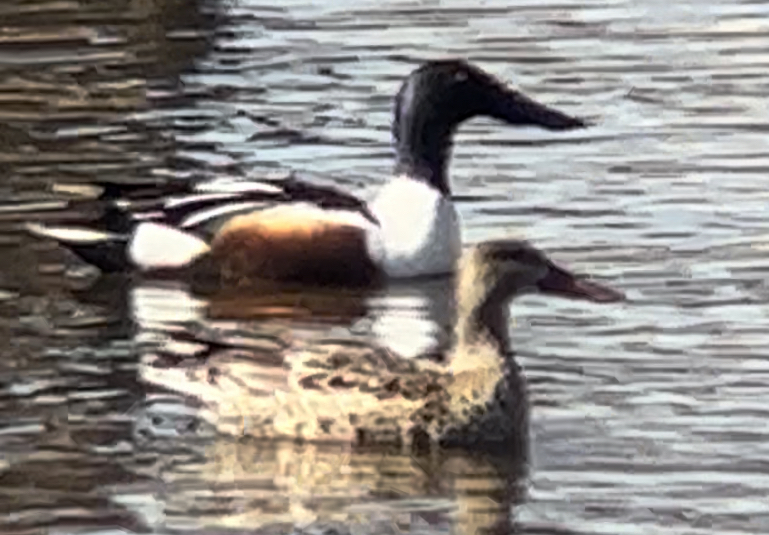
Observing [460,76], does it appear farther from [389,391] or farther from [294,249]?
[389,391]

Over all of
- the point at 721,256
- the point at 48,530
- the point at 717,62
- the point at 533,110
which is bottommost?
the point at 48,530

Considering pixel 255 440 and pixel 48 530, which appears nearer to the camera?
pixel 48 530

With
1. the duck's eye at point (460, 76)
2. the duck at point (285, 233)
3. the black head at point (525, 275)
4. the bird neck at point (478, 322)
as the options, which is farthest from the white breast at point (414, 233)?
the bird neck at point (478, 322)

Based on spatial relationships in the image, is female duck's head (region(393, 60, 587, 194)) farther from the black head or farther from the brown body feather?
the black head

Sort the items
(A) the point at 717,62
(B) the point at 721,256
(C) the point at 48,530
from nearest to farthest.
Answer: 1. (C) the point at 48,530
2. (B) the point at 721,256
3. (A) the point at 717,62

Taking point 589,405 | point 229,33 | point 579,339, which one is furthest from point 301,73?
point 589,405

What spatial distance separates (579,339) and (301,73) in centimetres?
365

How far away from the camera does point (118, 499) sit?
17.0ft

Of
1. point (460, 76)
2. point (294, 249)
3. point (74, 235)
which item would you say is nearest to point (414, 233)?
point (294, 249)

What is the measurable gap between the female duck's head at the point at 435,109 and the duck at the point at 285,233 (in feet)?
0.09

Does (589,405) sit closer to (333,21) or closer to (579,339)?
(579,339)

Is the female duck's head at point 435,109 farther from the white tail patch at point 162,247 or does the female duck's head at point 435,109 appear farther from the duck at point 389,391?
the duck at point 389,391

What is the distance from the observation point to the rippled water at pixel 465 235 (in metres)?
5.21

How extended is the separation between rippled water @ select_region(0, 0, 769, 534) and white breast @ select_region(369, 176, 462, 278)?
0.15 m
